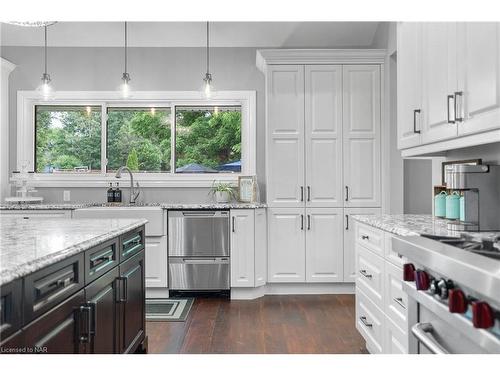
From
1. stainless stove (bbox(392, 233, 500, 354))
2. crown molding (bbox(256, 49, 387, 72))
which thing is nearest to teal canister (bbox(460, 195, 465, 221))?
stainless stove (bbox(392, 233, 500, 354))

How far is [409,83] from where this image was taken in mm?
2789

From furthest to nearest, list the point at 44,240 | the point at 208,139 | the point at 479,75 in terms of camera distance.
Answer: the point at 208,139 → the point at 479,75 → the point at 44,240

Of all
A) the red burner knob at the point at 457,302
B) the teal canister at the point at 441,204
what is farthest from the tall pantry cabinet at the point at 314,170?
the red burner knob at the point at 457,302

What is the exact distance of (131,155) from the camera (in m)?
5.09

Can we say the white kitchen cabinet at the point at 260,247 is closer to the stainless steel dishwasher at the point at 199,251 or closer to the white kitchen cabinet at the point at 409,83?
the stainless steel dishwasher at the point at 199,251

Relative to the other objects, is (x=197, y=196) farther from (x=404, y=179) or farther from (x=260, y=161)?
(x=404, y=179)

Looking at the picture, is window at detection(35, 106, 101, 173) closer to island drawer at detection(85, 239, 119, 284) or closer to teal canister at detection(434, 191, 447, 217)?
island drawer at detection(85, 239, 119, 284)

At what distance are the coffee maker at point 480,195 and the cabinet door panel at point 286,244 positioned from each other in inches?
89.3

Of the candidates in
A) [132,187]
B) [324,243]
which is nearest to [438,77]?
[324,243]

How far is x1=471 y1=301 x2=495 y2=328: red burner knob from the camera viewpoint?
1.16 meters

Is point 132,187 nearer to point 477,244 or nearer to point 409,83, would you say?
point 409,83

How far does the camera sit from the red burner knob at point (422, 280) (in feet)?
5.14

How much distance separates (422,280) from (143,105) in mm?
4097
